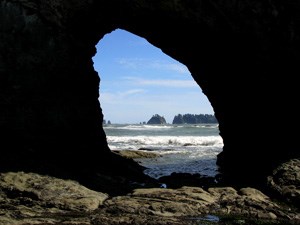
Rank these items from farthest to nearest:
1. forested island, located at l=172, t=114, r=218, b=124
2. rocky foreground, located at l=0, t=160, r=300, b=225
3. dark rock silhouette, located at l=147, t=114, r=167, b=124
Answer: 1. dark rock silhouette, located at l=147, t=114, r=167, b=124
2. forested island, located at l=172, t=114, r=218, b=124
3. rocky foreground, located at l=0, t=160, r=300, b=225

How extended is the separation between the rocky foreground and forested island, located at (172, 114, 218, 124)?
439ft

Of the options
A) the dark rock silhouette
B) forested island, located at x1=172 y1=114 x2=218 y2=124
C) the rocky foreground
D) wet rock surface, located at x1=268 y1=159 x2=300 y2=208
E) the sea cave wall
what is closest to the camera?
the rocky foreground

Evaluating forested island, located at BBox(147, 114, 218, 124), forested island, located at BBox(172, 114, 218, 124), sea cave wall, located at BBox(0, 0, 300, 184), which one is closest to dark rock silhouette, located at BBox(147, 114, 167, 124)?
forested island, located at BBox(147, 114, 218, 124)

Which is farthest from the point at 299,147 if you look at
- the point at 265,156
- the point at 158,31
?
the point at 158,31

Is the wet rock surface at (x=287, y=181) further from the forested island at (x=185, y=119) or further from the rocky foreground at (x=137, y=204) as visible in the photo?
the forested island at (x=185, y=119)

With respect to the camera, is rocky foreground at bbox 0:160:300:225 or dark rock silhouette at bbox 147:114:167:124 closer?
rocky foreground at bbox 0:160:300:225

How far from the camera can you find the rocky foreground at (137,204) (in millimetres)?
9586

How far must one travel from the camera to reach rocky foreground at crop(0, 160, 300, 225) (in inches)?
377

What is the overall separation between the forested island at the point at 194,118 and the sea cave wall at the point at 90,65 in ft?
425

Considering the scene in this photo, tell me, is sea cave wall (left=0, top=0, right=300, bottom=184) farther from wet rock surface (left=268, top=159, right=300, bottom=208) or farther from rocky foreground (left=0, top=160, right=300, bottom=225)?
rocky foreground (left=0, top=160, right=300, bottom=225)

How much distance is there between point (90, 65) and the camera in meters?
16.5

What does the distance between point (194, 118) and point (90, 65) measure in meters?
139

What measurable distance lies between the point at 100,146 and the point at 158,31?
17.5ft

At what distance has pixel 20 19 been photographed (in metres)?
13.7
